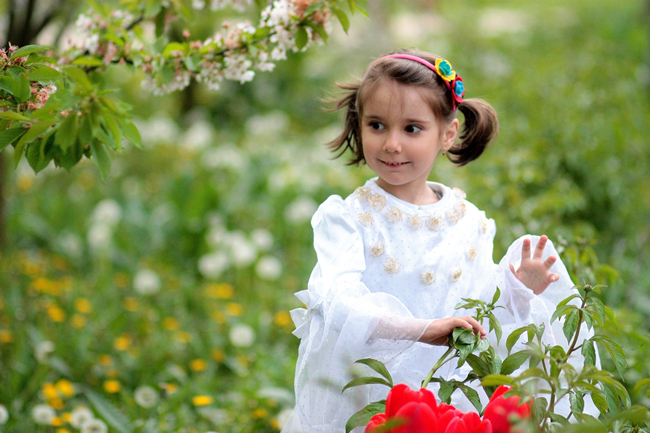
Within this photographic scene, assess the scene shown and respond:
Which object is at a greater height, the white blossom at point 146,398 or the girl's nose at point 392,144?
the girl's nose at point 392,144

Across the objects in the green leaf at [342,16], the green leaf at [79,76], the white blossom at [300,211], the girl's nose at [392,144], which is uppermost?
the green leaf at [342,16]

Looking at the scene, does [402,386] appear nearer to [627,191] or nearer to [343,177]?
[627,191]

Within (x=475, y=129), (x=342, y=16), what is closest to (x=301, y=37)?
(x=342, y=16)

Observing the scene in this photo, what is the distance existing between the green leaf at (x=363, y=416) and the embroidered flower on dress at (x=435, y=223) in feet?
1.74

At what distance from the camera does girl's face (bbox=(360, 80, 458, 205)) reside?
1557mm

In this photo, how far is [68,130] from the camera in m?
1.29

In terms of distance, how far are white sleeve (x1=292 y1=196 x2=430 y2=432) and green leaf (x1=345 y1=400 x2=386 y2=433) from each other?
0.35 ft

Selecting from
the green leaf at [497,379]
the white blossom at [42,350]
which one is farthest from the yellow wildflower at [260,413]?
the green leaf at [497,379]

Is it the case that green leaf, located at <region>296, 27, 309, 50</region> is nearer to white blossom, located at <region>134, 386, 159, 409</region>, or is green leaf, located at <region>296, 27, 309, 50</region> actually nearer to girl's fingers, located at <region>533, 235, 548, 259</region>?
girl's fingers, located at <region>533, 235, 548, 259</region>

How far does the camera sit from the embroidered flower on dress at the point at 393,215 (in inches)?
64.3

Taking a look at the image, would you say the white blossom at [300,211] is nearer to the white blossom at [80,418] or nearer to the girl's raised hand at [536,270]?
the white blossom at [80,418]

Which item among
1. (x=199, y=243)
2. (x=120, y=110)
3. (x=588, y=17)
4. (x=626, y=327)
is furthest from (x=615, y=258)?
(x=588, y=17)

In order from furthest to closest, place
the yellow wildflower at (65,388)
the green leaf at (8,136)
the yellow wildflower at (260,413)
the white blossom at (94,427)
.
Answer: the yellow wildflower at (65,388), the yellow wildflower at (260,413), the white blossom at (94,427), the green leaf at (8,136)

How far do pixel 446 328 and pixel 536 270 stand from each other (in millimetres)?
447
